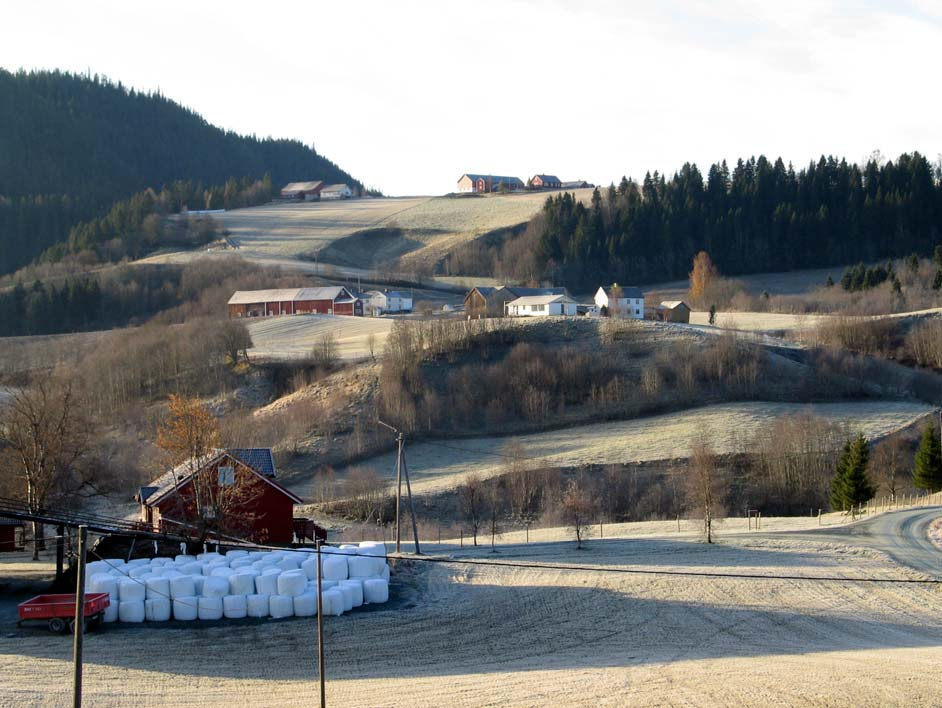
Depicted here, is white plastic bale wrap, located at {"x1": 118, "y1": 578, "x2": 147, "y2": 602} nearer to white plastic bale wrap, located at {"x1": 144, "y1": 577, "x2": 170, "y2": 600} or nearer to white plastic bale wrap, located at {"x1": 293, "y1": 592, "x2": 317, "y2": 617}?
white plastic bale wrap, located at {"x1": 144, "y1": 577, "x2": 170, "y2": 600}

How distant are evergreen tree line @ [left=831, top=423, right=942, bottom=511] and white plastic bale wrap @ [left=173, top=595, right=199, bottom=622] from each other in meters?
27.7

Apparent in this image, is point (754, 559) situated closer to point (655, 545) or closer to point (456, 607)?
point (655, 545)

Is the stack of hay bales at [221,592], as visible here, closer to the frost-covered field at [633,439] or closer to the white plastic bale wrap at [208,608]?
the white plastic bale wrap at [208,608]

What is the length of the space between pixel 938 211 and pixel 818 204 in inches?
515

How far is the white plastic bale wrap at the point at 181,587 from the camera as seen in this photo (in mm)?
26266

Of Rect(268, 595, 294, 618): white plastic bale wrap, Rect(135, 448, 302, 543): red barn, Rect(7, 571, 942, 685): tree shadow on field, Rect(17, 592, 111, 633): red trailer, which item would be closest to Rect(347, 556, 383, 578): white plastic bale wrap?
Rect(7, 571, 942, 685): tree shadow on field

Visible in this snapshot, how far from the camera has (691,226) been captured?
122m

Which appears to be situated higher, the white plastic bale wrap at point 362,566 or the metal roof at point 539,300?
the metal roof at point 539,300

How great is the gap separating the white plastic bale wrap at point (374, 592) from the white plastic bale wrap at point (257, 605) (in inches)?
106

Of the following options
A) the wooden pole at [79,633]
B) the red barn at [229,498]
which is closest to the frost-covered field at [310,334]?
the red barn at [229,498]

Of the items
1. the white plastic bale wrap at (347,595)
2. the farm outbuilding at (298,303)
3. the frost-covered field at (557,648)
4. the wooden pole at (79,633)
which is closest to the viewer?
the wooden pole at (79,633)

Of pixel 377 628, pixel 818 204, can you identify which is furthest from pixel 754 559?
pixel 818 204

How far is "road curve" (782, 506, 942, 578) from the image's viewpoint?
32.2 m

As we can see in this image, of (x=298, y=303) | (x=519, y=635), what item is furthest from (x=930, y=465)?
(x=298, y=303)
